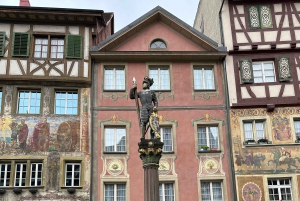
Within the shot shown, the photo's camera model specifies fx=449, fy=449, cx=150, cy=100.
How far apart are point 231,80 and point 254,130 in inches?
103

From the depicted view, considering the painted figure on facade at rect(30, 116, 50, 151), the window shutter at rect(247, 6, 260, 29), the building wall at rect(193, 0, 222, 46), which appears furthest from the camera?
the building wall at rect(193, 0, 222, 46)

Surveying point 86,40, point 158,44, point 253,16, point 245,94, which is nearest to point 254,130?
point 245,94

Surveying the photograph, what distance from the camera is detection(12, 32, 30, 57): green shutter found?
834 inches

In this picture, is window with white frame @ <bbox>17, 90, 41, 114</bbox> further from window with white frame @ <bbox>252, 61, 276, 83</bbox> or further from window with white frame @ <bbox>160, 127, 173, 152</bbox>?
window with white frame @ <bbox>252, 61, 276, 83</bbox>

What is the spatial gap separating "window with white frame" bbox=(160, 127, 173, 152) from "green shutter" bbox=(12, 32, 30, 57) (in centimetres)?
739

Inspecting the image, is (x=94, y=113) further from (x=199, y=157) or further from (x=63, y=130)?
(x=199, y=157)

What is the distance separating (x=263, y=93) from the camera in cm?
2117

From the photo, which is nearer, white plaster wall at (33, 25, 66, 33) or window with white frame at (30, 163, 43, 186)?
window with white frame at (30, 163, 43, 186)

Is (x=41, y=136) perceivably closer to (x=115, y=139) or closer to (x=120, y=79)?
(x=115, y=139)

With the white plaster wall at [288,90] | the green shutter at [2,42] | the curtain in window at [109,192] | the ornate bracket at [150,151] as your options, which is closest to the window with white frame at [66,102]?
the green shutter at [2,42]

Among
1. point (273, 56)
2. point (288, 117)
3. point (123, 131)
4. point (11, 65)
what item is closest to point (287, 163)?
point (288, 117)

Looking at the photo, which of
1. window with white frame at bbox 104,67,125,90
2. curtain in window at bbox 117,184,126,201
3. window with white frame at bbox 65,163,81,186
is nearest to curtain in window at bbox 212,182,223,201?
curtain in window at bbox 117,184,126,201

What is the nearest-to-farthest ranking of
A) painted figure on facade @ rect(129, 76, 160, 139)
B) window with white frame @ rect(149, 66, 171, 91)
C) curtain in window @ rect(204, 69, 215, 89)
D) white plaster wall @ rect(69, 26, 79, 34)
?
1. painted figure on facade @ rect(129, 76, 160, 139)
2. window with white frame @ rect(149, 66, 171, 91)
3. curtain in window @ rect(204, 69, 215, 89)
4. white plaster wall @ rect(69, 26, 79, 34)

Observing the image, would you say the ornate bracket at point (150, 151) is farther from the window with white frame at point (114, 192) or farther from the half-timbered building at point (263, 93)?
the half-timbered building at point (263, 93)
